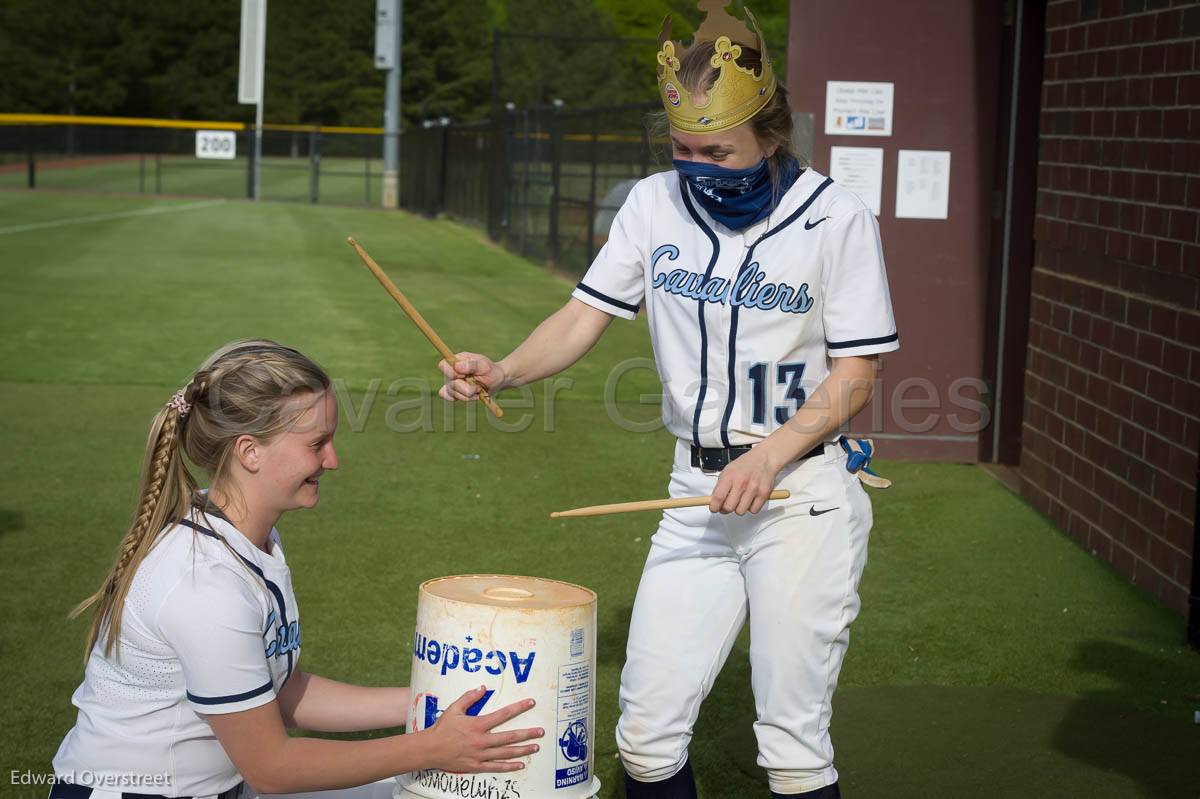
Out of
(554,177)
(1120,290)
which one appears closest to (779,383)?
(1120,290)

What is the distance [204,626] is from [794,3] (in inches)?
258

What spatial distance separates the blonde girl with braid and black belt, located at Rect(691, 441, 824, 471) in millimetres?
848

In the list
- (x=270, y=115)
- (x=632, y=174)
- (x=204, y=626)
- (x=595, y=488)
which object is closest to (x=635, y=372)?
(x=595, y=488)

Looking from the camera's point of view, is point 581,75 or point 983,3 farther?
point 581,75

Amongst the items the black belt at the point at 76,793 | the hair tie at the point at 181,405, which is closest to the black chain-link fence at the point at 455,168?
the hair tie at the point at 181,405

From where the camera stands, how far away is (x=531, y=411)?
9.87 meters

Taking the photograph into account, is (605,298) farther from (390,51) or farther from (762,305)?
(390,51)

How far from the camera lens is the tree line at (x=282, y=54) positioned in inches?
2840

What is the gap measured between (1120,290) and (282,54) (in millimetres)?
77798

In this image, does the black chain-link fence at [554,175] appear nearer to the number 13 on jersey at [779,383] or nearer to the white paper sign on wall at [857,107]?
the white paper sign on wall at [857,107]

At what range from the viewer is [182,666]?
8.60ft

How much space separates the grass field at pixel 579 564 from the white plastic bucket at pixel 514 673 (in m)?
1.46

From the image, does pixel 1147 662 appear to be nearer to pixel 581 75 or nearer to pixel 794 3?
pixel 794 3

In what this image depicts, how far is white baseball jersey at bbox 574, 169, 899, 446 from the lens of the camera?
10.4ft
